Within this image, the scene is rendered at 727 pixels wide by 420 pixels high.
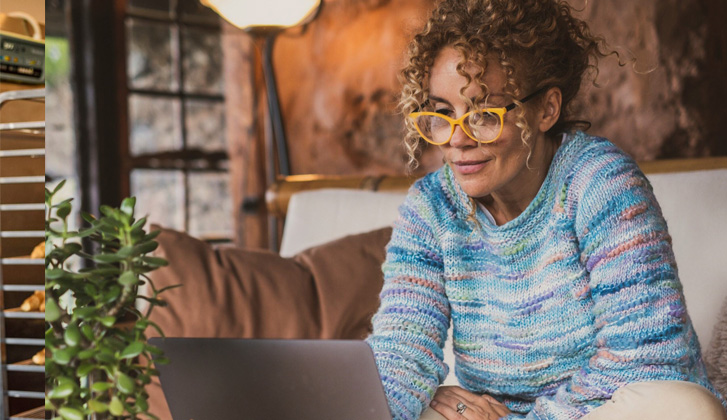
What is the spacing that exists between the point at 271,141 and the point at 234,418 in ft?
5.38

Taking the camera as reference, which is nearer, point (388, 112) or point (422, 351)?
point (422, 351)

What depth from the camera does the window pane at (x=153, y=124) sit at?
9.85ft

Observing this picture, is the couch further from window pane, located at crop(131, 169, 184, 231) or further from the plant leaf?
window pane, located at crop(131, 169, 184, 231)

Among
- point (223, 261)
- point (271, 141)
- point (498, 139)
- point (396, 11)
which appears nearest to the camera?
point (498, 139)

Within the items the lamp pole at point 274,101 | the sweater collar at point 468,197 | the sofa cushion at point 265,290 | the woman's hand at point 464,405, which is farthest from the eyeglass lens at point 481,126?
the lamp pole at point 274,101

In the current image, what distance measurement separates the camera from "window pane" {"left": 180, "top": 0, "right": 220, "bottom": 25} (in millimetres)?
3152

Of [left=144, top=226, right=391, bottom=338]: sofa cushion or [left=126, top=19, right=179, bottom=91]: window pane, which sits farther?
[left=126, top=19, right=179, bottom=91]: window pane

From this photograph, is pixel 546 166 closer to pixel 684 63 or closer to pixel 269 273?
pixel 269 273

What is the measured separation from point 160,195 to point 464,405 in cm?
213

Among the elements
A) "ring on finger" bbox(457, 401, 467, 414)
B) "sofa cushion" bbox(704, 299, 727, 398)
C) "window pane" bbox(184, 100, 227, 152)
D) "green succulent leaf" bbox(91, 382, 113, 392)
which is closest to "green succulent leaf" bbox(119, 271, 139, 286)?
"green succulent leaf" bbox(91, 382, 113, 392)

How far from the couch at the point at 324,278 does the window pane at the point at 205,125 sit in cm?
163

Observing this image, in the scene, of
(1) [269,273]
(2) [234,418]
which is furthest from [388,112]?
(2) [234,418]

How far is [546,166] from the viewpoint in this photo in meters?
1.26

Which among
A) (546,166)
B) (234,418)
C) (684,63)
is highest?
(684,63)
